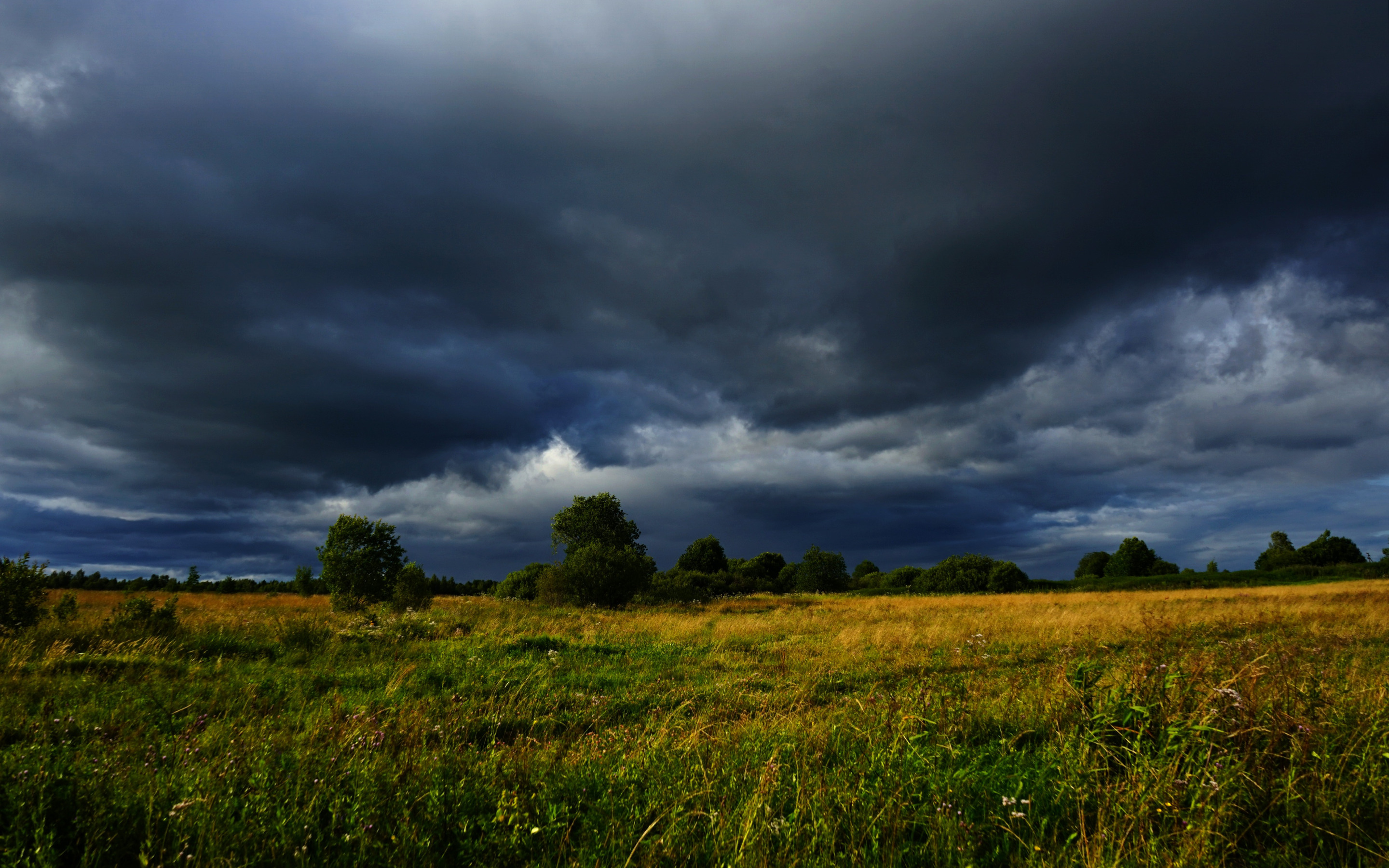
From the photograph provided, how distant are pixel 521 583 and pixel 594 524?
8560mm

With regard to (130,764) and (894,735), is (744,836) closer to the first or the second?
(894,735)

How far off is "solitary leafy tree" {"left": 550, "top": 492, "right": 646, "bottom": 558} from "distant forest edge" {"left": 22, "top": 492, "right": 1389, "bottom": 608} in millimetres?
96

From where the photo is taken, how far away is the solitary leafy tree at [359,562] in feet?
94.6

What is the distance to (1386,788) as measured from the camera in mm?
4180

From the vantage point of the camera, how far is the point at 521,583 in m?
54.2

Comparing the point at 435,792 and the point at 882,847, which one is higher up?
the point at 435,792

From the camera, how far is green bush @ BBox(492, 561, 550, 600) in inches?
2079

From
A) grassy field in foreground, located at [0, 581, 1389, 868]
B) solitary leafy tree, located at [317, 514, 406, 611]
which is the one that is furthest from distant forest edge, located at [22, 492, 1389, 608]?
grassy field in foreground, located at [0, 581, 1389, 868]

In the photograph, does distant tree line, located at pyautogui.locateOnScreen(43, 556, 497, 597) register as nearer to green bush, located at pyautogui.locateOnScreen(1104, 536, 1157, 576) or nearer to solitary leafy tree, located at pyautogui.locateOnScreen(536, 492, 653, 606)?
solitary leafy tree, located at pyautogui.locateOnScreen(536, 492, 653, 606)

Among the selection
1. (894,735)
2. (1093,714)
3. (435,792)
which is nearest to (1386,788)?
(1093,714)

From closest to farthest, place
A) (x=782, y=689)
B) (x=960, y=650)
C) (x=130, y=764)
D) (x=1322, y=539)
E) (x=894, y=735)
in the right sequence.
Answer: (x=130, y=764) → (x=894, y=735) → (x=782, y=689) → (x=960, y=650) → (x=1322, y=539)

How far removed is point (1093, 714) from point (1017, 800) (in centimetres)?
163

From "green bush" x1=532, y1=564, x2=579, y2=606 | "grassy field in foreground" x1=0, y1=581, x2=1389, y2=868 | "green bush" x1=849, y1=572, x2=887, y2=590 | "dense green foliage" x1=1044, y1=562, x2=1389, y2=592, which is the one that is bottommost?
"green bush" x1=849, y1=572, x2=887, y2=590

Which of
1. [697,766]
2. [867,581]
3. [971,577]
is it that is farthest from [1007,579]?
[697,766]
